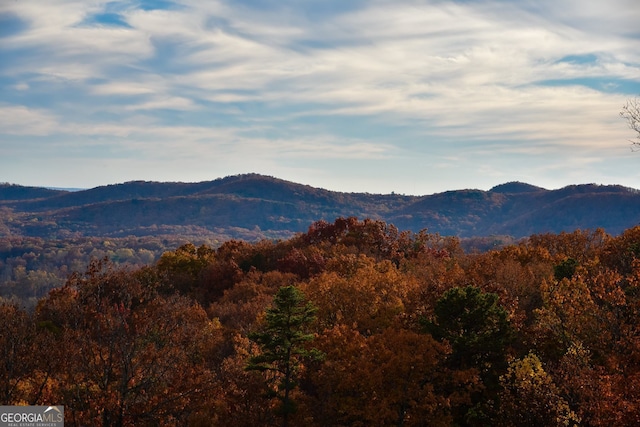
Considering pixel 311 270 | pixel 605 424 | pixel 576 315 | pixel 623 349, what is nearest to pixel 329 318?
pixel 576 315

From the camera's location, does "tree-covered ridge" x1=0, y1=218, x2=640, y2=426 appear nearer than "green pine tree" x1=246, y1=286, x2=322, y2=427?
Yes

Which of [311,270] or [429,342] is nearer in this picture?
[429,342]

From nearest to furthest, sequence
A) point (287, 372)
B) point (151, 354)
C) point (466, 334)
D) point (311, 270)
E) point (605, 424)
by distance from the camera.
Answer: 1. point (605, 424)
2. point (151, 354)
3. point (287, 372)
4. point (466, 334)
5. point (311, 270)

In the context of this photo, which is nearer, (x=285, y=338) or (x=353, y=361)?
(x=285, y=338)

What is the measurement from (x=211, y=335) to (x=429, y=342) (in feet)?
88.0

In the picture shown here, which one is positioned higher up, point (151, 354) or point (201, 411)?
point (151, 354)

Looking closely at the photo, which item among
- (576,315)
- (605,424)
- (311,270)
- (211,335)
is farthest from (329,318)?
(311,270)

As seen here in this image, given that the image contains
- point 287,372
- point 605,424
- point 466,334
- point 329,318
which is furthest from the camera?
point 329,318

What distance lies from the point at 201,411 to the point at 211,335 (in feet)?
61.1

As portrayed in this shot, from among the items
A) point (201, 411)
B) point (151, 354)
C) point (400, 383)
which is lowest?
point (201, 411)

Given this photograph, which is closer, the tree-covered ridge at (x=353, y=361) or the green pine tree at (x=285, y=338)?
the tree-covered ridge at (x=353, y=361)

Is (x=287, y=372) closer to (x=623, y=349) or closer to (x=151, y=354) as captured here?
(x=151, y=354)

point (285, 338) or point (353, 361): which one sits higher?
point (285, 338)

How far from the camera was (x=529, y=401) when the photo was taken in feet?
115
